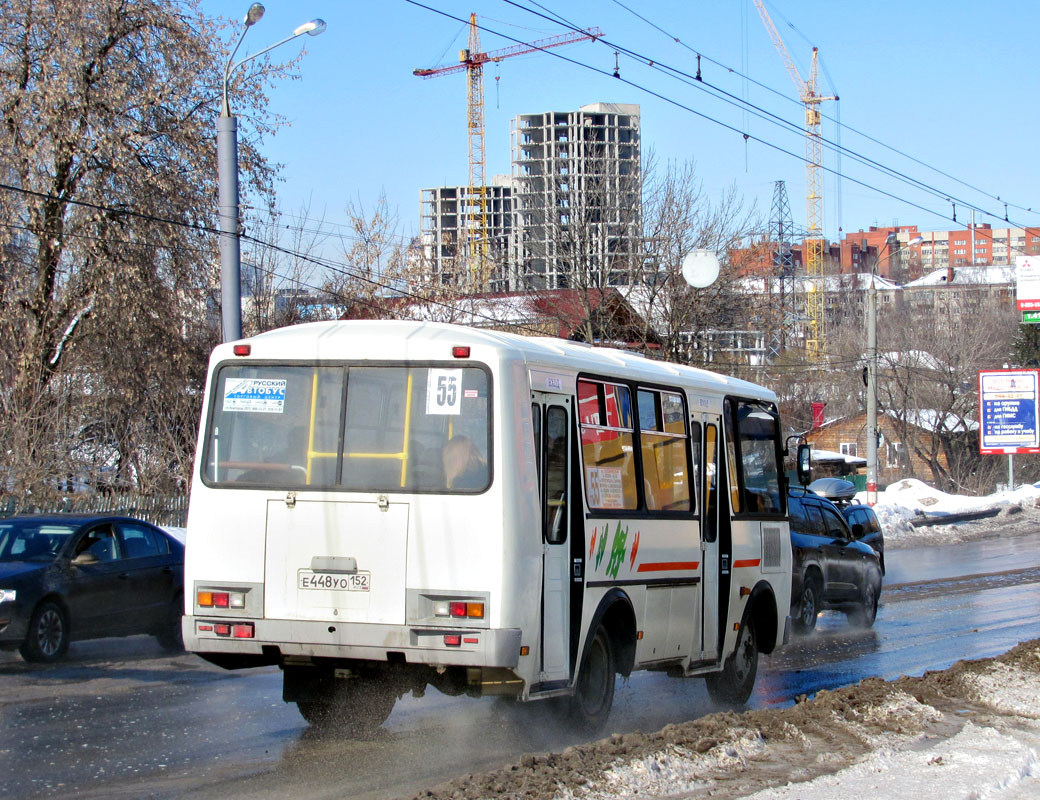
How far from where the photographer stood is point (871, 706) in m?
8.12

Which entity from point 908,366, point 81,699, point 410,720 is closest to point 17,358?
point 81,699

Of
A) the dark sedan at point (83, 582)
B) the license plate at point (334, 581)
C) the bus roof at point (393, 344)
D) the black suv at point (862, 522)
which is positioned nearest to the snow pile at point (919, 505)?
the black suv at point (862, 522)

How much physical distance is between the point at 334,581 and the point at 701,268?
2398 cm

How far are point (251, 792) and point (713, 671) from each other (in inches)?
180

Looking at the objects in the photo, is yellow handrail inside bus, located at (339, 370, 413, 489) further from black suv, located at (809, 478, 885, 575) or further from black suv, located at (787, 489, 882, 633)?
black suv, located at (809, 478, 885, 575)

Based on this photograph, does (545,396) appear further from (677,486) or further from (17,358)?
(17,358)

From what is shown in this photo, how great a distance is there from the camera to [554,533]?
295 inches

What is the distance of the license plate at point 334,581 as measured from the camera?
7098mm

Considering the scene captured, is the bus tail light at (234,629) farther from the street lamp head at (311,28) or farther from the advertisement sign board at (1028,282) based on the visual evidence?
the advertisement sign board at (1028,282)

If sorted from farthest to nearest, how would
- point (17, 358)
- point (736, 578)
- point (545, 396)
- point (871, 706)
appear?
1. point (17, 358)
2. point (736, 578)
3. point (871, 706)
4. point (545, 396)

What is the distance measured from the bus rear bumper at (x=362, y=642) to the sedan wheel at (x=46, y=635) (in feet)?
14.9

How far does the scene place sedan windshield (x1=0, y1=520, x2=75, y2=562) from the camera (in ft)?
39.1

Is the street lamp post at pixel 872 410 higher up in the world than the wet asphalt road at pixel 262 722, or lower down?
higher up

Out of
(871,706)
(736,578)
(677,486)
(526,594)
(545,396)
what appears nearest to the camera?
(526,594)
